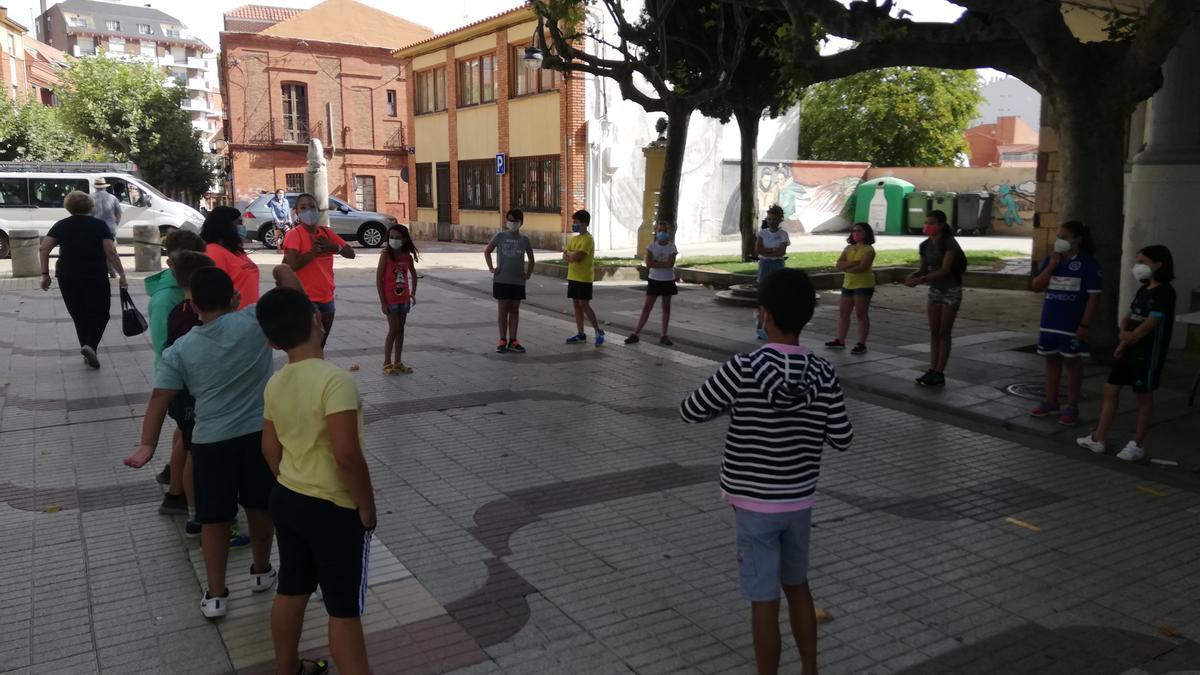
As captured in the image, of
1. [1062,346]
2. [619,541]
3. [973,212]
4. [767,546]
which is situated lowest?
[619,541]

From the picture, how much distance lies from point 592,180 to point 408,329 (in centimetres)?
1427

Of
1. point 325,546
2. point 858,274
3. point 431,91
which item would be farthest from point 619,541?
point 431,91

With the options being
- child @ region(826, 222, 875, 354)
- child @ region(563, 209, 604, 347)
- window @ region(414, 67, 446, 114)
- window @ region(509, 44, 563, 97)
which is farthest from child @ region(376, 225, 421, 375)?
window @ region(414, 67, 446, 114)

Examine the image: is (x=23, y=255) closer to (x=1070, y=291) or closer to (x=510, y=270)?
(x=510, y=270)

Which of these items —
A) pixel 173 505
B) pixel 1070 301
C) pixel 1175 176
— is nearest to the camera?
pixel 173 505

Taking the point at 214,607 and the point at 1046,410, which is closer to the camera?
the point at 214,607

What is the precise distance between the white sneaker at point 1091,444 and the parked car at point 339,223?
71.5 feet

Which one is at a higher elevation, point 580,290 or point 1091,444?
point 580,290

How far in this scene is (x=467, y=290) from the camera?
17.5 m

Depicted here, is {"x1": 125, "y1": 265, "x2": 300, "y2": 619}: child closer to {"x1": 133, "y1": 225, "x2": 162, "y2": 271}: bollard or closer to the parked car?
{"x1": 133, "y1": 225, "x2": 162, "y2": 271}: bollard

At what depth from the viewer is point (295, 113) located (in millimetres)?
40219

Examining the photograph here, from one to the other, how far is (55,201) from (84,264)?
17.2 metres

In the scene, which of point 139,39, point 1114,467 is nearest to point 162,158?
point 1114,467

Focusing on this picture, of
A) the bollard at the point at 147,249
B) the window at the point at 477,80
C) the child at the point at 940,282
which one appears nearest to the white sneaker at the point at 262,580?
the child at the point at 940,282
